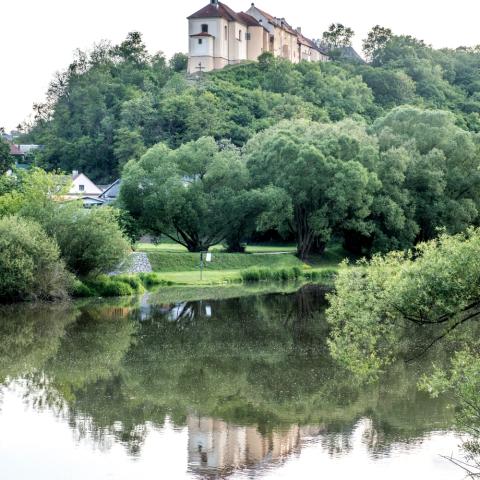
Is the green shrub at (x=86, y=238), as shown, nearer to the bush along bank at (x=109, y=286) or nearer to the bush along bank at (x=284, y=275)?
the bush along bank at (x=109, y=286)

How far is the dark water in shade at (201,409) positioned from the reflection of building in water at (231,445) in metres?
0.04

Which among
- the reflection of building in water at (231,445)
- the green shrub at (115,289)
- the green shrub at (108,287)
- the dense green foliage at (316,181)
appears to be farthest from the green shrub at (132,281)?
the reflection of building in water at (231,445)

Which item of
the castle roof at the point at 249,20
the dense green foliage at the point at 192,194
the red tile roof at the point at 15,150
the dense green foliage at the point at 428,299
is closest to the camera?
the dense green foliage at the point at 428,299

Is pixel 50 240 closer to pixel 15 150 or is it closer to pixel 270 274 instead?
pixel 270 274

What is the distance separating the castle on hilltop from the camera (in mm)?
111875

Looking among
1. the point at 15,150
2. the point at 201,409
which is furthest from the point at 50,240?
the point at 15,150

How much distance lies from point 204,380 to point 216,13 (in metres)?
92.1

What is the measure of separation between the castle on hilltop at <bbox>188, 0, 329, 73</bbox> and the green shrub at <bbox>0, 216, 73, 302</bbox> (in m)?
75.1

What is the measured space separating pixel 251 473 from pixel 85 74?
108 m

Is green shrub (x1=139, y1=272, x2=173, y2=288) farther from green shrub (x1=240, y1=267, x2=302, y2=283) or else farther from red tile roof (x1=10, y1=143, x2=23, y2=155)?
red tile roof (x1=10, y1=143, x2=23, y2=155)

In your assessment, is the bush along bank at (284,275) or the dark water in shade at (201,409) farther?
the bush along bank at (284,275)

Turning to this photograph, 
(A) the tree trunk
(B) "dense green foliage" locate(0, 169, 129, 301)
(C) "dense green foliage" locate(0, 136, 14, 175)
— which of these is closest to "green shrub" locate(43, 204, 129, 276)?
(B) "dense green foliage" locate(0, 169, 129, 301)

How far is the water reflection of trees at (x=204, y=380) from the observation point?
65.1ft

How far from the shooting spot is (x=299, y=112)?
100750mm
